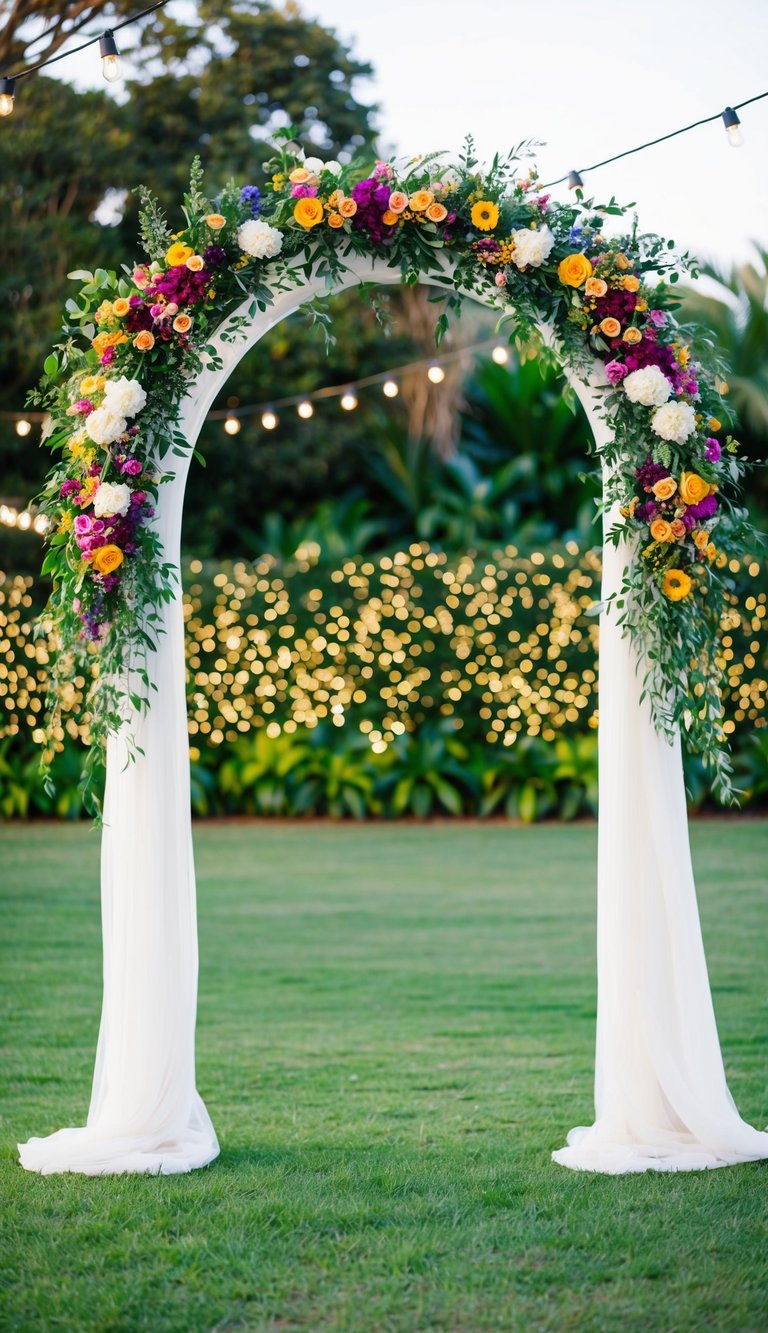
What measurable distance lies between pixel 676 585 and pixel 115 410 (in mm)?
1824

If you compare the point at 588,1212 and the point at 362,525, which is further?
the point at 362,525

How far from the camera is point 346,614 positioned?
12.6 meters

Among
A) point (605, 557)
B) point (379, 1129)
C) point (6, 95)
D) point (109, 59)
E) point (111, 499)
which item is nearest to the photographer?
point (111, 499)

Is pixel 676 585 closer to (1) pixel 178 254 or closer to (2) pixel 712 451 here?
(2) pixel 712 451

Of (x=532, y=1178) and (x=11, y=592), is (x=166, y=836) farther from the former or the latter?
(x=11, y=592)

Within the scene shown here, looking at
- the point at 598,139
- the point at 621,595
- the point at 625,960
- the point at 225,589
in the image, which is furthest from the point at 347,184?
the point at 225,589

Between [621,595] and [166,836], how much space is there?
1649mm

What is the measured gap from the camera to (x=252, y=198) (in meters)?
4.20

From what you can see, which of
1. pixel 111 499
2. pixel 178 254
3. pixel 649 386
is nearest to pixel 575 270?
pixel 649 386

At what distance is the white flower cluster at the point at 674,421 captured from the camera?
4.09m

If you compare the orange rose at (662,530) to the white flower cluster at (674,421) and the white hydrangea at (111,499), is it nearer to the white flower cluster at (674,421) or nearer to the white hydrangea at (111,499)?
the white flower cluster at (674,421)

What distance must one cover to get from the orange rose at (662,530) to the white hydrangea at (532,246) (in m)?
0.89

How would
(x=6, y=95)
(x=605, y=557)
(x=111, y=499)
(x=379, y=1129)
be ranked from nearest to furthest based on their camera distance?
1. (x=111, y=499)
2. (x=605, y=557)
3. (x=379, y=1129)
4. (x=6, y=95)

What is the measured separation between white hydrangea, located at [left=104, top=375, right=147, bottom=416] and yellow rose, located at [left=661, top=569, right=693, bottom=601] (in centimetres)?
173
